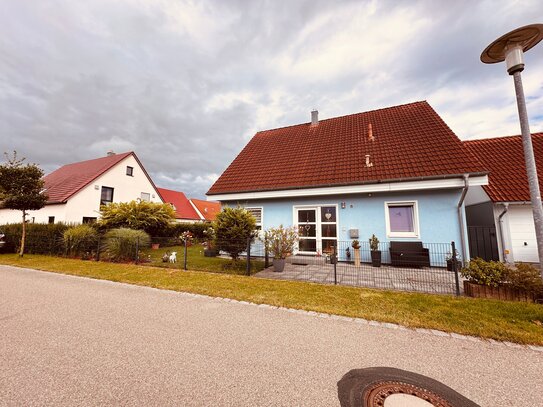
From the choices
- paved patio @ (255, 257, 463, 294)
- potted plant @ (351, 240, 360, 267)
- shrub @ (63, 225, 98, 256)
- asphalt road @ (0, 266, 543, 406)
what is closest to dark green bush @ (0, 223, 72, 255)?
shrub @ (63, 225, 98, 256)

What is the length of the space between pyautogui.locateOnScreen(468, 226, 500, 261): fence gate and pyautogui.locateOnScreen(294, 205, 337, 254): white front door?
565 centimetres

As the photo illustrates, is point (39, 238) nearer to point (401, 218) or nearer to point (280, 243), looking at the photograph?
point (280, 243)

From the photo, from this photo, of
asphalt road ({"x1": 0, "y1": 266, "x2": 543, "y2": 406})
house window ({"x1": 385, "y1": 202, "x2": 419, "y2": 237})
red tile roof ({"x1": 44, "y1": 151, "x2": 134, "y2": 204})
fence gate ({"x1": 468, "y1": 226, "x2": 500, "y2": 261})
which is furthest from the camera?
red tile roof ({"x1": 44, "y1": 151, "x2": 134, "y2": 204})

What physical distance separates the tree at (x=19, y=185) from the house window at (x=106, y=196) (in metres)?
7.67

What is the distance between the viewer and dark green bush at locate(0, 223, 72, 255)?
12.8 m

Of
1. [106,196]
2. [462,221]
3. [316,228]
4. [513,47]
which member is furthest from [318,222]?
[106,196]

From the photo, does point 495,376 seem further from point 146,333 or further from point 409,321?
point 146,333

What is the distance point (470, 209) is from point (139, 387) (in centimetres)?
1457

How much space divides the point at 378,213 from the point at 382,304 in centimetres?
545

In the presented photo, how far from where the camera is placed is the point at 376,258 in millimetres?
9023

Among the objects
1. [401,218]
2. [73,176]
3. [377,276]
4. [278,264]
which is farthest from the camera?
[73,176]

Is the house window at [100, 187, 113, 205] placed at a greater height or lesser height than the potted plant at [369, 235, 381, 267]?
greater

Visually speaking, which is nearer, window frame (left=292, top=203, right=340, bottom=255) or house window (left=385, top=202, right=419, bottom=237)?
house window (left=385, top=202, right=419, bottom=237)

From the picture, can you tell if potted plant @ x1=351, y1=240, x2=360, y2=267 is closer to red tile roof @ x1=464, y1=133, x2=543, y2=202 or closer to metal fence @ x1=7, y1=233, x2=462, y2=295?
metal fence @ x1=7, y1=233, x2=462, y2=295
